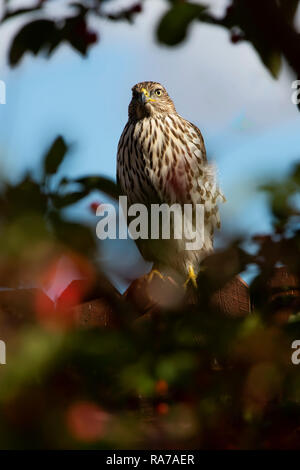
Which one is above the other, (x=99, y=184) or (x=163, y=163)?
(x=163, y=163)

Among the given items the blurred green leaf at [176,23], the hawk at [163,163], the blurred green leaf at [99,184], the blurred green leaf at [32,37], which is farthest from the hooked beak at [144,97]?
the blurred green leaf at [99,184]

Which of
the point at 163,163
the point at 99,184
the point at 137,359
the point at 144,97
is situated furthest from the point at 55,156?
the point at 144,97

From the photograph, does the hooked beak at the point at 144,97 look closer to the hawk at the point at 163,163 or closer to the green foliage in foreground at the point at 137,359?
the hawk at the point at 163,163

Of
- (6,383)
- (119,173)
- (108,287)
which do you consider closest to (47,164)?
(108,287)

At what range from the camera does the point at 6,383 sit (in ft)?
1.90

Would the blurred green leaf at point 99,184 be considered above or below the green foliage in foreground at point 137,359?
above

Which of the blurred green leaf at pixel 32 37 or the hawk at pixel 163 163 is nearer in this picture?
the blurred green leaf at pixel 32 37

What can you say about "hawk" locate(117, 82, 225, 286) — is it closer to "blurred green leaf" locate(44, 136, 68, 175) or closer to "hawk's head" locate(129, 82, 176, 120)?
"hawk's head" locate(129, 82, 176, 120)

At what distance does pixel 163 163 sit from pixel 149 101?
32.0 inches

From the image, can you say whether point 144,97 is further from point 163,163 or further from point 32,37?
point 32,37

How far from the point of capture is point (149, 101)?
488 centimetres

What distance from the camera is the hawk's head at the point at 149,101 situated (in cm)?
483

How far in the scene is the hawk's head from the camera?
15.9 feet

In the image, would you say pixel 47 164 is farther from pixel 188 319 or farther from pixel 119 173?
pixel 119 173
